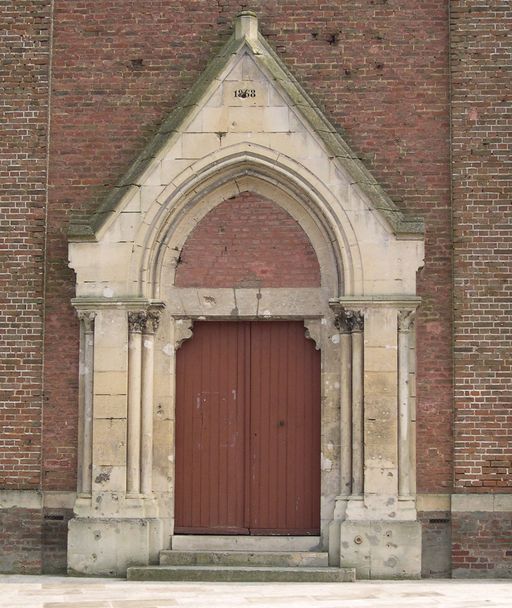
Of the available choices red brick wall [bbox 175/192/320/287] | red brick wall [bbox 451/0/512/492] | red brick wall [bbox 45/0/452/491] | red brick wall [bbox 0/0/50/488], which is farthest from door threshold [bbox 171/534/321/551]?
red brick wall [bbox 175/192/320/287]

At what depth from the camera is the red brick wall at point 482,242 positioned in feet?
46.8

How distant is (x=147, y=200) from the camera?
47.4ft

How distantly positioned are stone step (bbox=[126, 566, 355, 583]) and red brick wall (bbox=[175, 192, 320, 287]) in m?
3.28

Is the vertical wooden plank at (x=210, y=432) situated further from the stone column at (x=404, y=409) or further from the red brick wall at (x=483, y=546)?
the red brick wall at (x=483, y=546)

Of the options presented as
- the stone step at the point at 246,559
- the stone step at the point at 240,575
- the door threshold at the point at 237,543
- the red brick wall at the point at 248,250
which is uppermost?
the red brick wall at the point at 248,250

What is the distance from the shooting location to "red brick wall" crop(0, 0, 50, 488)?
47.6 ft

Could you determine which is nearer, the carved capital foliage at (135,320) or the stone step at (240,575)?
the stone step at (240,575)

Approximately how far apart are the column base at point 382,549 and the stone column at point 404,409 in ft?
1.43

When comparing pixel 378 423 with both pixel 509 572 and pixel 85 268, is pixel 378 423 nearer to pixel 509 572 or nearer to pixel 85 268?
pixel 509 572

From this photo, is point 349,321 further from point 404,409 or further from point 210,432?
point 210,432

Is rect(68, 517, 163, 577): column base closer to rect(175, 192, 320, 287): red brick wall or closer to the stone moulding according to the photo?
rect(175, 192, 320, 287): red brick wall

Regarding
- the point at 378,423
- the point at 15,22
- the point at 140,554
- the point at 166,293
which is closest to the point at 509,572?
the point at 378,423

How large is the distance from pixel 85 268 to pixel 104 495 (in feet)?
8.42

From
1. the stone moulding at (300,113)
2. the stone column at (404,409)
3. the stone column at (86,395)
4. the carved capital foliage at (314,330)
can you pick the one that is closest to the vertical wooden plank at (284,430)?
the carved capital foliage at (314,330)
